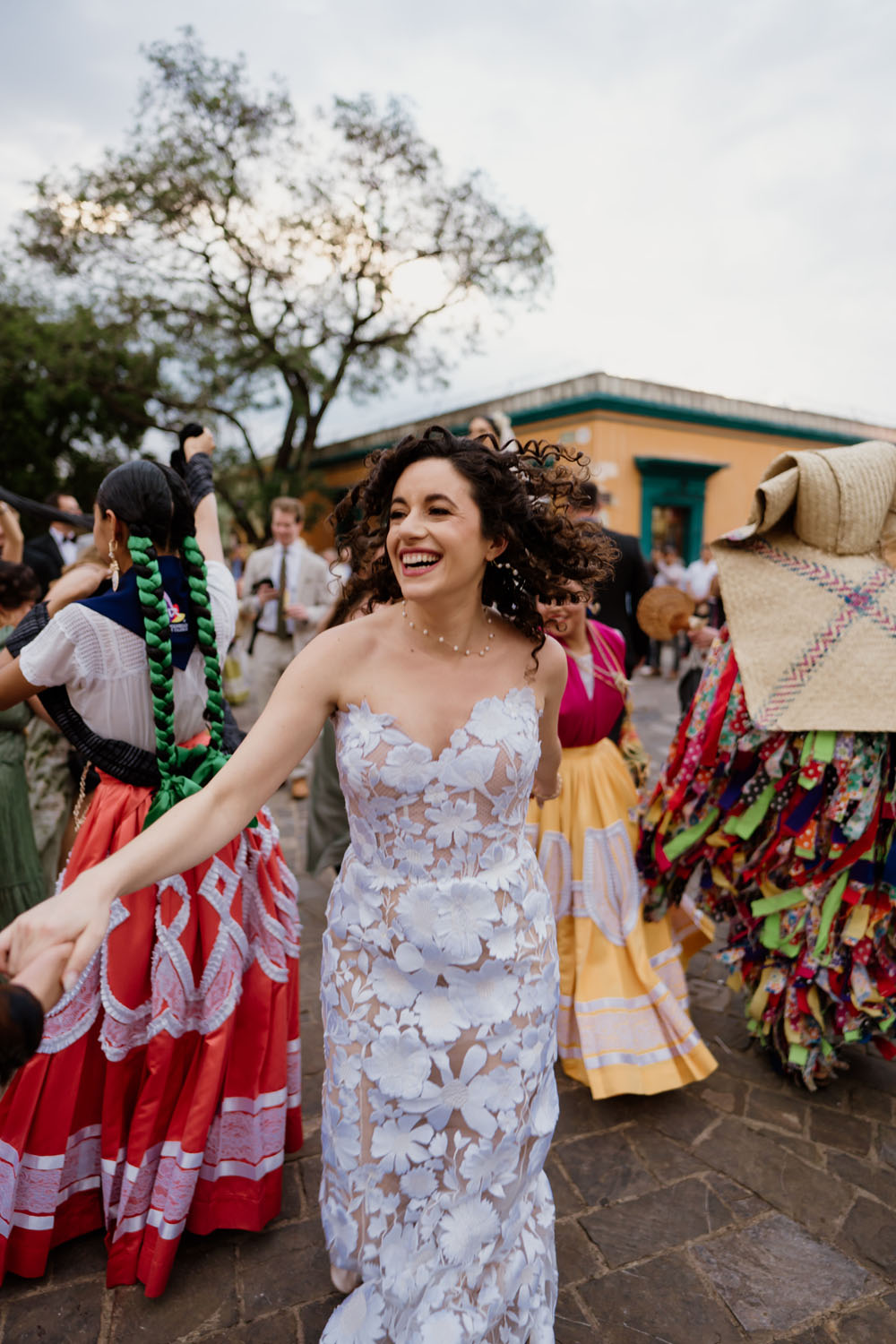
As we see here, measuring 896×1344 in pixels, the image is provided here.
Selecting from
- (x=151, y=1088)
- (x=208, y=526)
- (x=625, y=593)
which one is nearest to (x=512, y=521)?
(x=208, y=526)

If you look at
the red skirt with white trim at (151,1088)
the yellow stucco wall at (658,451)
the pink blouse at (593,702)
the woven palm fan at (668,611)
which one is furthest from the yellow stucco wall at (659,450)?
the red skirt with white trim at (151,1088)

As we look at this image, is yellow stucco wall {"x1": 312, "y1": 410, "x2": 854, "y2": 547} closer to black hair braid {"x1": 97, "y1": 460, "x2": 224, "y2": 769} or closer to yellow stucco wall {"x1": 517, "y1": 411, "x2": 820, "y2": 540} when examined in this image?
yellow stucco wall {"x1": 517, "y1": 411, "x2": 820, "y2": 540}

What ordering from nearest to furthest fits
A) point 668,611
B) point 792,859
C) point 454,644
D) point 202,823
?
point 202,823
point 454,644
point 792,859
point 668,611

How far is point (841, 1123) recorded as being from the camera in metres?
2.73

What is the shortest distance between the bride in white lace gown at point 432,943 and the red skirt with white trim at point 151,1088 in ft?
1.65

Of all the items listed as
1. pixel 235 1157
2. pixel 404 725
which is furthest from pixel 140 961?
pixel 404 725

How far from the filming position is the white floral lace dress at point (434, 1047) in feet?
5.32

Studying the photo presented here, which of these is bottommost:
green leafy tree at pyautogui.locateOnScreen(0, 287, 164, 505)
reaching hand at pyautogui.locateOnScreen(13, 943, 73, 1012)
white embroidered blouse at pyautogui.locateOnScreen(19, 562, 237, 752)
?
reaching hand at pyautogui.locateOnScreen(13, 943, 73, 1012)

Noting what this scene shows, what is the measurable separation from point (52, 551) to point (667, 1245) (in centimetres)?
614

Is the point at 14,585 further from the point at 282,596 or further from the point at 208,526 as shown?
the point at 282,596

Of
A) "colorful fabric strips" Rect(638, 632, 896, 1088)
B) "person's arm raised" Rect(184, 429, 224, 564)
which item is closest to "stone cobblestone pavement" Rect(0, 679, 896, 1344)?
"colorful fabric strips" Rect(638, 632, 896, 1088)

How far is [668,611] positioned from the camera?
341 cm

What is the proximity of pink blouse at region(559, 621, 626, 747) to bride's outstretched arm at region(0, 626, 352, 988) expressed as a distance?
146cm

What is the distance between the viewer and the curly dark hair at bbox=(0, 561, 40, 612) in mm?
3400
